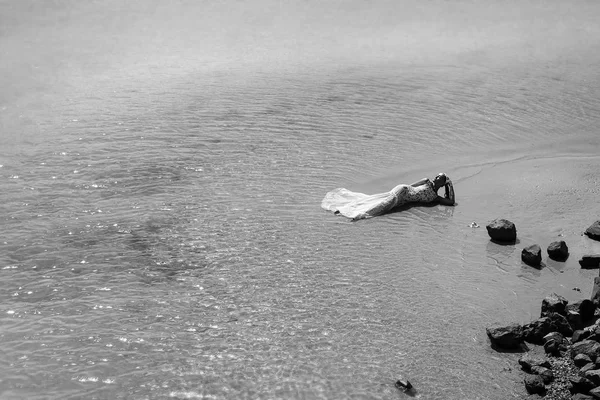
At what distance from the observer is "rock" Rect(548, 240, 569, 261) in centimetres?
626

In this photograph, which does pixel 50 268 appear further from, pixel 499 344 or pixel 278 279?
pixel 499 344

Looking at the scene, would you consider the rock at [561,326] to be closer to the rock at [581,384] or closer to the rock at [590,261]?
the rock at [581,384]

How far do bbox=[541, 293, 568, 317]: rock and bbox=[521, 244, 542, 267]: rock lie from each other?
82 cm

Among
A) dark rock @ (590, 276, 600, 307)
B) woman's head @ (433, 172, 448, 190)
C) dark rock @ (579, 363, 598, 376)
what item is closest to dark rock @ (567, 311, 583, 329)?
Result: dark rock @ (590, 276, 600, 307)

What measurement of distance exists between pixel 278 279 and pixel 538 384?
2.18 m

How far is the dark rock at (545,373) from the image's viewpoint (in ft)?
15.1

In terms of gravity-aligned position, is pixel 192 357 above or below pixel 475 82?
below

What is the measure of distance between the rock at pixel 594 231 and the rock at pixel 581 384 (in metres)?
2.48

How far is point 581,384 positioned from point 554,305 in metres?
0.92

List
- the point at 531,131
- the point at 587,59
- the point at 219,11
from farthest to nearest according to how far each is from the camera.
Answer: the point at 219,11 < the point at 587,59 < the point at 531,131


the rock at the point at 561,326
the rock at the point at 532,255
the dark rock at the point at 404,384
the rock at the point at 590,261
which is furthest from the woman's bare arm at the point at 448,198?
the dark rock at the point at 404,384

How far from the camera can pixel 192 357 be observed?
479 cm

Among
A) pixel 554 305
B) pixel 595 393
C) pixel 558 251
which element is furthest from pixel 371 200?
pixel 595 393

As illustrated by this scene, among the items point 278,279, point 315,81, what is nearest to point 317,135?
point 315,81
